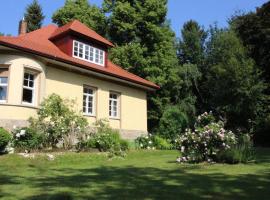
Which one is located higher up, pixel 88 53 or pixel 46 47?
pixel 88 53

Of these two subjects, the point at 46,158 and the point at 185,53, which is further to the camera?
the point at 185,53

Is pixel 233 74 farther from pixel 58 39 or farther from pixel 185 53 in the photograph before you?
pixel 58 39

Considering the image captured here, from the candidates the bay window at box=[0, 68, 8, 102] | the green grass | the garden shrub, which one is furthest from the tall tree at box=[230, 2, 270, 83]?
the green grass

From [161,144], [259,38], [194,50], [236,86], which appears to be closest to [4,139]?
[161,144]

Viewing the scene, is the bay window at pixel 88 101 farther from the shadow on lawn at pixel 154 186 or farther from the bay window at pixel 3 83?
the shadow on lawn at pixel 154 186

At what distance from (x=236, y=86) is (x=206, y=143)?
68.0ft

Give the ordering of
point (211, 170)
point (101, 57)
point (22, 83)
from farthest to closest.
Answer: point (101, 57)
point (22, 83)
point (211, 170)

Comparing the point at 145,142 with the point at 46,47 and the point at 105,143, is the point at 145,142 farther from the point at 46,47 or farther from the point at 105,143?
the point at 46,47

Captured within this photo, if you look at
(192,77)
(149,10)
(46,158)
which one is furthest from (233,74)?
(46,158)

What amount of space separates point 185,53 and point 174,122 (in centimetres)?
1918

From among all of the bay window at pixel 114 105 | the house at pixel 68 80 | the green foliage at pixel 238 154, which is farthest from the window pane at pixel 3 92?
the green foliage at pixel 238 154

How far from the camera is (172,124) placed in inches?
1040

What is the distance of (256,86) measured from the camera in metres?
31.0

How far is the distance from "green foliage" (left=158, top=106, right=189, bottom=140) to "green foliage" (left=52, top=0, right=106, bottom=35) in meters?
13.2
